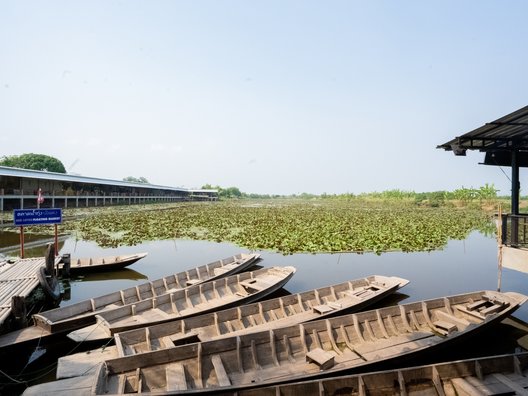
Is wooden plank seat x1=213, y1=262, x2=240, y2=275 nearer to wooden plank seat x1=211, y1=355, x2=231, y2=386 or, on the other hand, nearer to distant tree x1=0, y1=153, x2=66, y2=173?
wooden plank seat x1=211, y1=355, x2=231, y2=386

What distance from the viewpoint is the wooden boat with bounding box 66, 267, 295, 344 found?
7596 millimetres

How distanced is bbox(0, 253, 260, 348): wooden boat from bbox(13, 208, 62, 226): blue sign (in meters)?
5.86

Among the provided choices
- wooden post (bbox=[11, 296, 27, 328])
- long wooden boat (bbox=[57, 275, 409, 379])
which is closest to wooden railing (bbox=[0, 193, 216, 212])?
wooden post (bbox=[11, 296, 27, 328])

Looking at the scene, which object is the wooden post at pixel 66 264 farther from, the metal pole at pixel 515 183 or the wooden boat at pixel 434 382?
the metal pole at pixel 515 183

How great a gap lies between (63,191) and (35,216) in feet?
91.0

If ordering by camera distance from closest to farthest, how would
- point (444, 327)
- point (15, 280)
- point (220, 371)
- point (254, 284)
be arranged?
point (220, 371) → point (444, 327) → point (15, 280) → point (254, 284)

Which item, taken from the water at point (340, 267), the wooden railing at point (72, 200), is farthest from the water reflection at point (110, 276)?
the wooden railing at point (72, 200)

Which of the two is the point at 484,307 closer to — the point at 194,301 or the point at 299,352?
the point at 299,352

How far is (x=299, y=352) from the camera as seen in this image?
6.12 metres

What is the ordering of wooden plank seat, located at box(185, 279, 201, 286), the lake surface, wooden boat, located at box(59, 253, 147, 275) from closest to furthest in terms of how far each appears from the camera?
the lake surface, wooden plank seat, located at box(185, 279, 201, 286), wooden boat, located at box(59, 253, 147, 275)

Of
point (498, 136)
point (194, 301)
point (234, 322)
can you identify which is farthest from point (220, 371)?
point (498, 136)

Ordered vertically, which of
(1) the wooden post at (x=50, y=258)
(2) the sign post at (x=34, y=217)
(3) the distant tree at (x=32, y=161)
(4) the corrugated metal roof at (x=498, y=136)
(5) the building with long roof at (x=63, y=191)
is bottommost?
(1) the wooden post at (x=50, y=258)

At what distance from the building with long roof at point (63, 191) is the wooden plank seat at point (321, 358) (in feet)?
48.7

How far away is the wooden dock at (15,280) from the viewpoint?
7.97 m
